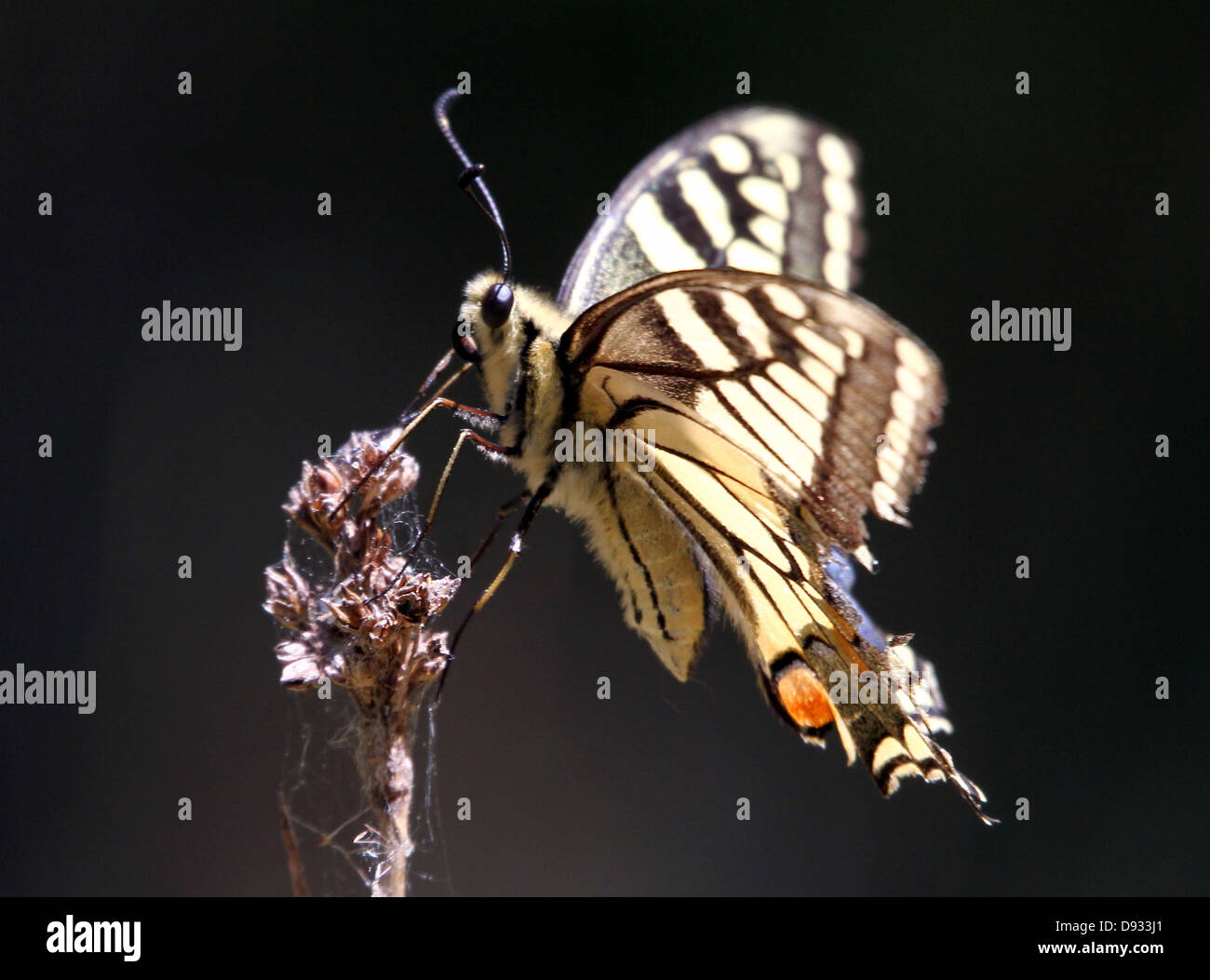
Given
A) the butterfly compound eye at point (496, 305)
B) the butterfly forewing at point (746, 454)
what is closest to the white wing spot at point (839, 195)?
the butterfly forewing at point (746, 454)

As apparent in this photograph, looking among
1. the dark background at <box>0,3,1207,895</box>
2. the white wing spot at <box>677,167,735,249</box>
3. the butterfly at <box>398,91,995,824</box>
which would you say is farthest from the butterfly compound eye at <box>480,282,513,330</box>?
the dark background at <box>0,3,1207,895</box>

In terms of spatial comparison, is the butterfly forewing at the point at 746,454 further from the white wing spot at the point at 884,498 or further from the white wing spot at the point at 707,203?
the white wing spot at the point at 707,203

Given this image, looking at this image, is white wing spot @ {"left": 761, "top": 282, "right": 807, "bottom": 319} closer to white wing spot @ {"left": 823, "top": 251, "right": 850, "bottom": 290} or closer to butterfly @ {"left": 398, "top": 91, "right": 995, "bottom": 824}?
butterfly @ {"left": 398, "top": 91, "right": 995, "bottom": 824}

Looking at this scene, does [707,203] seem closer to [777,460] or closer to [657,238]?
[657,238]

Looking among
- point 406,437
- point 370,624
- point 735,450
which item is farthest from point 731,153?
point 370,624

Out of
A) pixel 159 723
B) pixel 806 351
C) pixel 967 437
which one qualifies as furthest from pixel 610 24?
pixel 159 723

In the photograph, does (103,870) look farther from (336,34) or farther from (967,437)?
(967,437)
